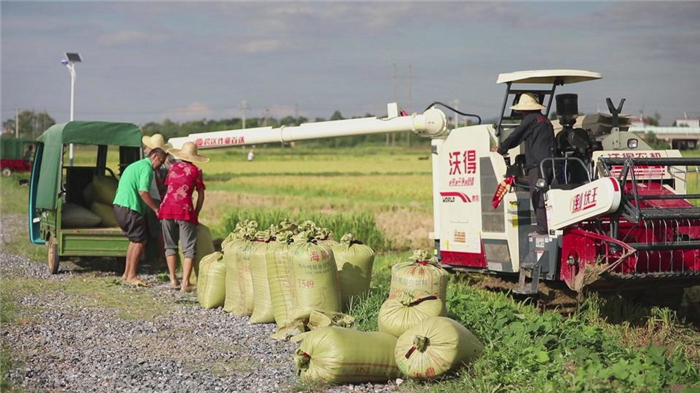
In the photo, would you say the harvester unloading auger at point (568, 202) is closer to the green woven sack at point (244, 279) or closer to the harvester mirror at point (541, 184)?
the harvester mirror at point (541, 184)

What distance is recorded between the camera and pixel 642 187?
10.5 meters

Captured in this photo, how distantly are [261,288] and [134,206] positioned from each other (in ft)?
13.0

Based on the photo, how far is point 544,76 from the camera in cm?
1115

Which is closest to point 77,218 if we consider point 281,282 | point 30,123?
point 281,282

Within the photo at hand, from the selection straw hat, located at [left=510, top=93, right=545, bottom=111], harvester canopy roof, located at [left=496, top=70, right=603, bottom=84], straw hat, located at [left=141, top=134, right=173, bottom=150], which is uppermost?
harvester canopy roof, located at [left=496, top=70, right=603, bottom=84]

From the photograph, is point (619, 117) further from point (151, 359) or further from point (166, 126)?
point (166, 126)

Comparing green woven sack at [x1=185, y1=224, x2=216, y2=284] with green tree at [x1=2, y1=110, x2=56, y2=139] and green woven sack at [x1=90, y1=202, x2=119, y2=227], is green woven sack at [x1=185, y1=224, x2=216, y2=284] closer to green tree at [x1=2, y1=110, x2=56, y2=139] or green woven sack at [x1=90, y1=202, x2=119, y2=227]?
green woven sack at [x1=90, y1=202, x2=119, y2=227]

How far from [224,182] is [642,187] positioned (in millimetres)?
35141

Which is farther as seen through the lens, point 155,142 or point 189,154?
point 155,142

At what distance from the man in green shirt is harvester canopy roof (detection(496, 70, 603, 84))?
4.99 metres

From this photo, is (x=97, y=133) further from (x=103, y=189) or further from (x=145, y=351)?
(x=145, y=351)

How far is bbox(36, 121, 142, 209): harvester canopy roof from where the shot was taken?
13.9m

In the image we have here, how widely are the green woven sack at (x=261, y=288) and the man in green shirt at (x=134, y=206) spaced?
3.56 meters

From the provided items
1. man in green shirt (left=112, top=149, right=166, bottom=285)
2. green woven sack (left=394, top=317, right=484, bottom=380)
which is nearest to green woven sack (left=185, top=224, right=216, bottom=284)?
man in green shirt (left=112, top=149, right=166, bottom=285)
